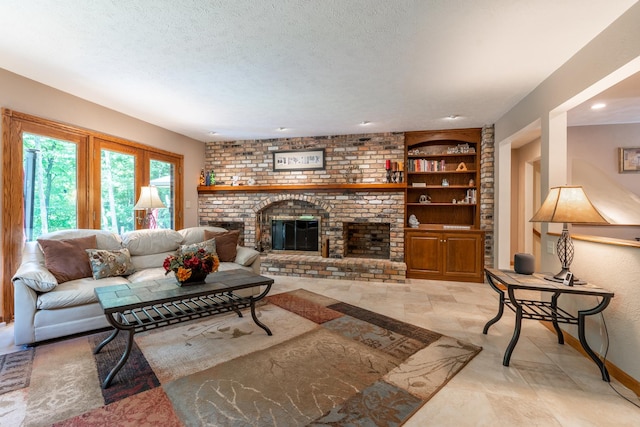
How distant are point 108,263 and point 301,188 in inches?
122

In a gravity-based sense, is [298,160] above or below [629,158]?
above

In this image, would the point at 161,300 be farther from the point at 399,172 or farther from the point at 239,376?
the point at 399,172

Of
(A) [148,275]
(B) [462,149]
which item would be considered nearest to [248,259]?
(A) [148,275]

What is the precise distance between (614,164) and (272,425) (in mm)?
6052

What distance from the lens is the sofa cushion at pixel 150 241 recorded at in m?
3.63

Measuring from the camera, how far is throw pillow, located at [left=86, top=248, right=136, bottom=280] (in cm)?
303

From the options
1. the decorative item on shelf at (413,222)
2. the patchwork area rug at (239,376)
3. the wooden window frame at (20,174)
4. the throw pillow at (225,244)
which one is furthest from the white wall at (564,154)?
the wooden window frame at (20,174)

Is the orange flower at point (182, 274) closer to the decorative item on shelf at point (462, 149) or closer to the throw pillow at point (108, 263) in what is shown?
the throw pillow at point (108, 263)

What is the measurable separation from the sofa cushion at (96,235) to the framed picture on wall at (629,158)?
7.33 meters

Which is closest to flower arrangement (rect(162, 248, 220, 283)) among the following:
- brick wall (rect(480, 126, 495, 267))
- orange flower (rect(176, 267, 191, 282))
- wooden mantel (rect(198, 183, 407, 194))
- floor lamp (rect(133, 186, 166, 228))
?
orange flower (rect(176, 267, 191, 282))

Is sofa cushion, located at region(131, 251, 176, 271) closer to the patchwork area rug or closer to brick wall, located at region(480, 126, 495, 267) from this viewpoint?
the patchwork area rug

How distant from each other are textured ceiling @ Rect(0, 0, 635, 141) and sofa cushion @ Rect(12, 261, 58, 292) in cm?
192

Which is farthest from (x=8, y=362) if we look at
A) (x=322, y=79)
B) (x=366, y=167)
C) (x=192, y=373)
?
(x=366, y=167)

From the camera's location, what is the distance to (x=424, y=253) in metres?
4.85
